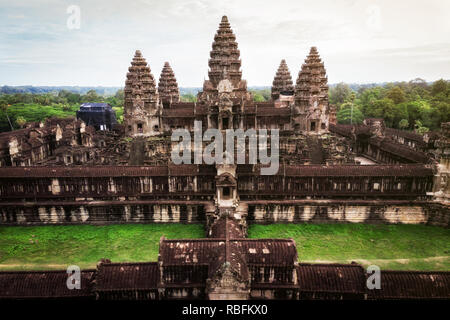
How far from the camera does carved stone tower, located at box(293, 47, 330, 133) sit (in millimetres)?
39781

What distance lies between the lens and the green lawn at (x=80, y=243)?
72.7 ft

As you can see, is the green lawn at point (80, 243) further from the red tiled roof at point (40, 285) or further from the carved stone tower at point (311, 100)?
the carved stone tower at point (311, 100)

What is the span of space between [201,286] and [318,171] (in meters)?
16.2

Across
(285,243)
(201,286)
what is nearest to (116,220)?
(201,286)

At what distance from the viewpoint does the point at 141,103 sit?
42156 mm

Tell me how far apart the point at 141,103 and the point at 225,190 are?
22.7 m

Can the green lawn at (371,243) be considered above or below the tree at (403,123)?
Answer: below

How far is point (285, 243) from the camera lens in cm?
1689

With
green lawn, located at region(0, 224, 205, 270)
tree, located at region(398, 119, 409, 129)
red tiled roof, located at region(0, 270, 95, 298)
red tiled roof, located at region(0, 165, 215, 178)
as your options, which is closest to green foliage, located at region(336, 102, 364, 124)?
tree, located at region(398, 119, 409, 129)

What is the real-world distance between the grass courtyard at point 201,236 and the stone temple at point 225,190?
1.25m

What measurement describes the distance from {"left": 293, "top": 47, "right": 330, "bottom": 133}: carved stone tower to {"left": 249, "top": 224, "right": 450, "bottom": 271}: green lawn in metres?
16.9

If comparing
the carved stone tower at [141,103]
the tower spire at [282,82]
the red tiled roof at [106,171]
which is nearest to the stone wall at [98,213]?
the red tiled roof at [106,171]

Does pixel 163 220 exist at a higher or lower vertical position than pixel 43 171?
lower

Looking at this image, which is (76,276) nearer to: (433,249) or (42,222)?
(42,222)
